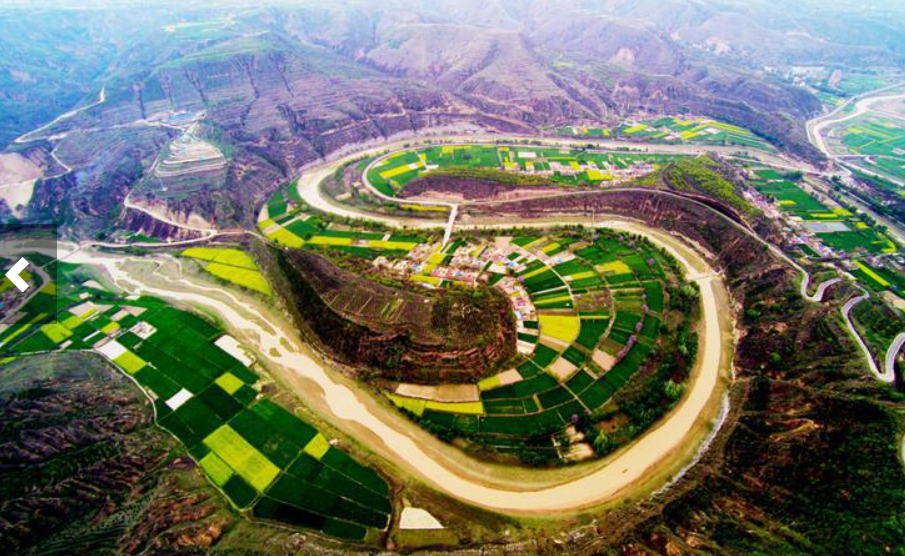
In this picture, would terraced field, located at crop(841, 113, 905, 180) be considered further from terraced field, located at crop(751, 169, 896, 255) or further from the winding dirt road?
the winding dirt road

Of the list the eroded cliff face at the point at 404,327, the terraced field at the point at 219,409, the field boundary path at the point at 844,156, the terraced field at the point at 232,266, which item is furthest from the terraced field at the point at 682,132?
the terraced field at the point at 219,409

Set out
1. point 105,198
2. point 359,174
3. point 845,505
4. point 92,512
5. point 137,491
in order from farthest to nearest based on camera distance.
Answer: point 359,174
point 105,198
point 137,491
point 92,512
point 845,505

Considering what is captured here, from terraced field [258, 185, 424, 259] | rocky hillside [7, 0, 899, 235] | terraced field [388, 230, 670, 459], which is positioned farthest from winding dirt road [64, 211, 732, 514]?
rocky hillside [7, 0, 899, 235]

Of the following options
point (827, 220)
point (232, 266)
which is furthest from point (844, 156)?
point (232, 266)

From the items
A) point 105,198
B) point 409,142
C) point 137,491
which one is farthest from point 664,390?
point 105,198

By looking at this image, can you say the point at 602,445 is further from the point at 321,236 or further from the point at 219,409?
the point at 321,236

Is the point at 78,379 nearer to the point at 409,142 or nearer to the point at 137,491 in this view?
the point at 137,491
